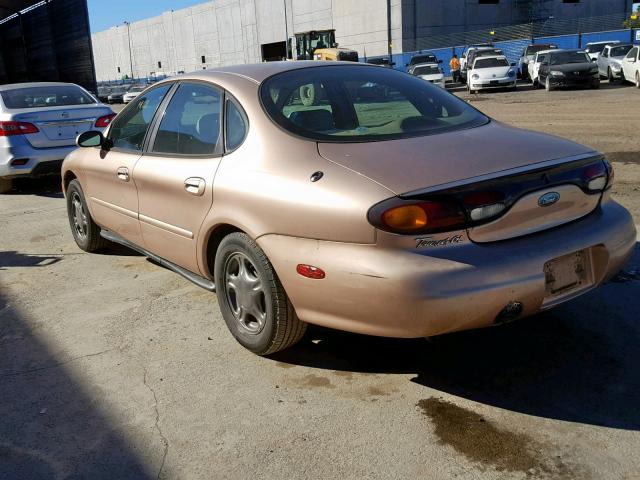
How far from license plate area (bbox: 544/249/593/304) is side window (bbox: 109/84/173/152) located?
9.15 feet

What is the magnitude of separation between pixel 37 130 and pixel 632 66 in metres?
21.8

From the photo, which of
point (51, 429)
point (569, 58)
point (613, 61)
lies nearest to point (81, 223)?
point (51, 429)

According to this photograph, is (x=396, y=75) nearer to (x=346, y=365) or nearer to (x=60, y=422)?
(x=346, y=365)

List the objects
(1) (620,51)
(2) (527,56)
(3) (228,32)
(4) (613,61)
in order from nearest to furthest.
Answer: (4) (613,61) → (1) (620,51) → (2) (527,56) → (3) (228,32)

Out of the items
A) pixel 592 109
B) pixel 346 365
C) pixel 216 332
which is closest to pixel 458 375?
pixel 346 365

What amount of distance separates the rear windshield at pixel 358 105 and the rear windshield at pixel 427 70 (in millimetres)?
26941

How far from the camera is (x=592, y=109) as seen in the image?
17.0m

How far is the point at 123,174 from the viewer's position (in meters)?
4.66

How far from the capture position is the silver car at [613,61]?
86.7 ft

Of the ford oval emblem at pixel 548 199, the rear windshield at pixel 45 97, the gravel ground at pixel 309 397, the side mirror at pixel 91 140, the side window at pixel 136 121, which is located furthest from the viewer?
the rear windshield at pixel 45 97

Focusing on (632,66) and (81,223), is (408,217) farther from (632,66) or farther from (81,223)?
(632,66)

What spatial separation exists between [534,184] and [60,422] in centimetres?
250

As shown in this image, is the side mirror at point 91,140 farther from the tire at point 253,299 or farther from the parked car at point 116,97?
the parked car at point 116,97

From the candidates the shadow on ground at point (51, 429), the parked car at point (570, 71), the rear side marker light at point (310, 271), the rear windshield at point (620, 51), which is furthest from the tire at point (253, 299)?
the rear windshield at point (620, 51)
